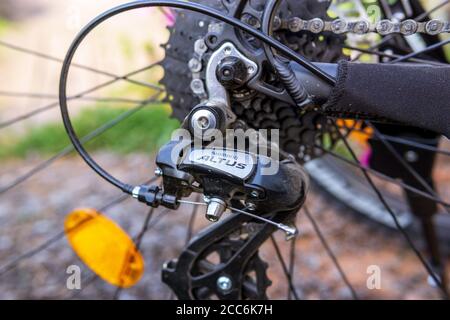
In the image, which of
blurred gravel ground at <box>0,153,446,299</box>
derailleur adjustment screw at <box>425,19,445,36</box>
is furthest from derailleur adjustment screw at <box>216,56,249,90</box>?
blurred gravel ground at <box>0,153,446,299</box>

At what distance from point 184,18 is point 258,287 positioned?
490mm

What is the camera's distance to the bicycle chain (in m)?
0.95

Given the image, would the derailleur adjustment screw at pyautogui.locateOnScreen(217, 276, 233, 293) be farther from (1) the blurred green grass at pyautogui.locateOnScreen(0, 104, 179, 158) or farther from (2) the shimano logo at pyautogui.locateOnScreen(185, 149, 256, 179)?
(1) the blurred green grass at pyautogui.locateOnScreen(0, 104, 179, 158)

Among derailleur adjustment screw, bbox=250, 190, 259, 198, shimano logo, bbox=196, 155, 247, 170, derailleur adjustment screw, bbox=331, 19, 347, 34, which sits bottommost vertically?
derailleur adjustment screw, bbox=250, 190, 259, 198

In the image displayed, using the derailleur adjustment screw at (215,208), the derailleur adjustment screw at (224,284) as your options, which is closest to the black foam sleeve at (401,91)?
the derailleur adjustment screw at (215,208)

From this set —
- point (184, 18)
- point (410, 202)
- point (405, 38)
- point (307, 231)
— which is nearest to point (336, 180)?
point (307, 231)

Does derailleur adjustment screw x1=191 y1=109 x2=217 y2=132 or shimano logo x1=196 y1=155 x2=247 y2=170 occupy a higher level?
derailleur adjustment screw x1=191 y1=109 x2=217 y2=132

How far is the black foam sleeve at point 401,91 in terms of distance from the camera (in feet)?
2.78

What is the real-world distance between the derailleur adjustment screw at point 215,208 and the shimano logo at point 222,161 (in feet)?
0.19

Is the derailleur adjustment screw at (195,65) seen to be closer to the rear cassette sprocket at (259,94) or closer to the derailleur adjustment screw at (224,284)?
the rear cassette sprocket at (259,94)

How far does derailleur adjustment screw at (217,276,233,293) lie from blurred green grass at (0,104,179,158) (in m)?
1.51

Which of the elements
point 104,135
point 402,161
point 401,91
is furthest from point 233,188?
point 104,135

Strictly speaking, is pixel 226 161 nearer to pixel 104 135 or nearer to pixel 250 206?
pixel 250 206

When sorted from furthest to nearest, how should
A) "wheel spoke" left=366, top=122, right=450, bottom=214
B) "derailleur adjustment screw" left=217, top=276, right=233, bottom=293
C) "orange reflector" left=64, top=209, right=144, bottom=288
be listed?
"wheel spoke" left=366, top=122, right=450, bottom=214 < "orange reflector" left=64, top=209, right=144, bottom=288 < "derailleur adjustment screw" left=217, top=276, right=233, bottom=293
